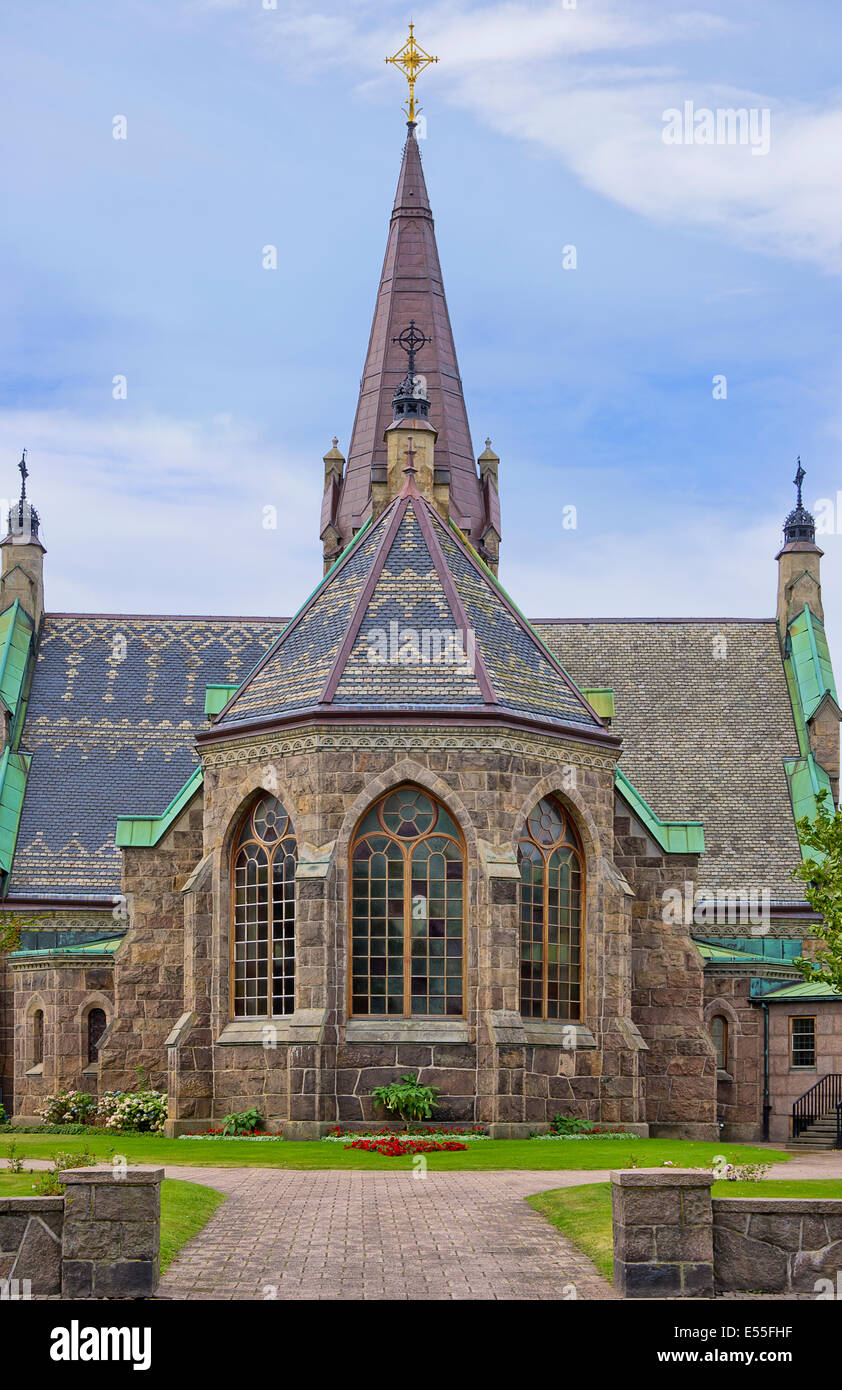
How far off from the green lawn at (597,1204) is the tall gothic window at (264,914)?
11730mm

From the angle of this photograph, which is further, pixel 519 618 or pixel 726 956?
pixel 726 956

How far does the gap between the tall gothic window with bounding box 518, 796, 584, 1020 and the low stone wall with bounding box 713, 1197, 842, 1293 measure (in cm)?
1626

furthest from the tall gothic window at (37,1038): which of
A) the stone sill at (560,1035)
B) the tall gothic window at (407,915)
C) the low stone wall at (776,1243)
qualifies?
the low stone wall at (776,1243)

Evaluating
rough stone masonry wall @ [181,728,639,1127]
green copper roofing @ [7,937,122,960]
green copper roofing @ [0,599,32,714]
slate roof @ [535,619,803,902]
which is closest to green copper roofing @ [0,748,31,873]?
green copper roofing @ [0,599,32,714]

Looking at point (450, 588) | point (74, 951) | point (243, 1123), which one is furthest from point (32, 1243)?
point (74, 951)

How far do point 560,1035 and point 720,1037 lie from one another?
9.86 metres

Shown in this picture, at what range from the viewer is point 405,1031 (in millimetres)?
30422

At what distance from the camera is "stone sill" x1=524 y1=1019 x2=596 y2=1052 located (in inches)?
1233

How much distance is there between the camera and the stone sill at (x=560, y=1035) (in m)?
31.3

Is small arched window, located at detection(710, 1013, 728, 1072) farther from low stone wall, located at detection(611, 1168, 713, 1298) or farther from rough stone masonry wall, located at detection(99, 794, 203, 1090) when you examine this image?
low stone wall, located at detection(611, 1168, 713, 1298)

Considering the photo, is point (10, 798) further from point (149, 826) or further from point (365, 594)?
point (365, 594)
